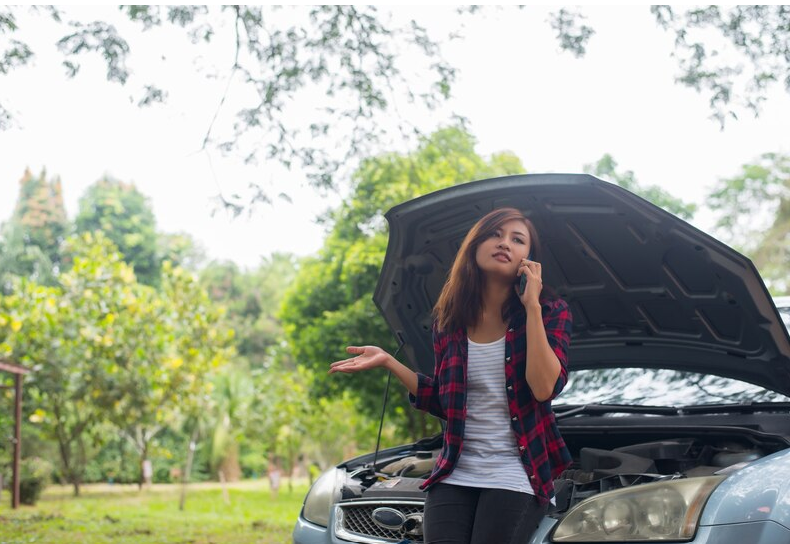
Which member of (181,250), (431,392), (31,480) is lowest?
(31,480)

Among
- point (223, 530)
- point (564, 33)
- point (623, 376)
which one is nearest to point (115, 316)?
point (223, 530)

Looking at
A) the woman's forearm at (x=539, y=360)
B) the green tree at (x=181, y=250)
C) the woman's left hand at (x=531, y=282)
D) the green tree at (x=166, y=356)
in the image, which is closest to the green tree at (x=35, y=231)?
the green tree at (x=181, y=250)

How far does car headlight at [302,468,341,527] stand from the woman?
3.45 ft

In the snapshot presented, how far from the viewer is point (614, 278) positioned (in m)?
4.05

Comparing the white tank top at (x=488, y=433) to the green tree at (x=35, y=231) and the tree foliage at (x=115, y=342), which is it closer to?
the tree foliage at (x=115, y=342)

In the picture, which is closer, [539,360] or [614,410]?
[539,360]

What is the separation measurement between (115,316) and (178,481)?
13904 mm

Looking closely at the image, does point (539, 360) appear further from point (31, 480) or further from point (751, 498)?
point (31, 480)

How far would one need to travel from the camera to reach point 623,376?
438 cm

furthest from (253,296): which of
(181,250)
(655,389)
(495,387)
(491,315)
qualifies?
(495,387)

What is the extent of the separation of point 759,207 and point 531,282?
32252mm

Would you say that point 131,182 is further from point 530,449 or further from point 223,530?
point 530,449

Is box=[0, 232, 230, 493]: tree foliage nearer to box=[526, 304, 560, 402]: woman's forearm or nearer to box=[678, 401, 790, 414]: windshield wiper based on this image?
box=[678, 401, 790, 414]: windshield wiper

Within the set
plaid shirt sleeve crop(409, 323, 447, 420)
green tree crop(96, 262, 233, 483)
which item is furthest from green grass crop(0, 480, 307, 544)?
plaid shirt sleeve crop(409, 323, 447, 420)
